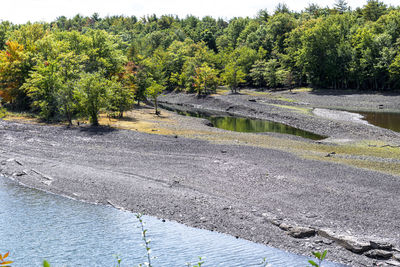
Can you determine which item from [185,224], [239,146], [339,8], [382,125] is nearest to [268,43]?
[339,8]

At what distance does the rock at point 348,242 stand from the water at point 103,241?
6.36ft

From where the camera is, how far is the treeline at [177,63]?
46.1m

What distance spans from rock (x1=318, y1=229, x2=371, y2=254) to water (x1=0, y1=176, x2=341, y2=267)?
1.94 m

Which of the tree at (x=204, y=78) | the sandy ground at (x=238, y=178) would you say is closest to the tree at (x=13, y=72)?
the sandy ground at (x=238, y=178)

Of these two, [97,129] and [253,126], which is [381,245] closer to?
[97,129]

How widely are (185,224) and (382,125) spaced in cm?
4092

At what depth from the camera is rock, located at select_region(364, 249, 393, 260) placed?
15109 mm

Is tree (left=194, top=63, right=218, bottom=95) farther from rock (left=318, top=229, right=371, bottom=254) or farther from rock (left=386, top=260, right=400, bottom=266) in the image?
rock (left=386, top=260, right=400, bottom=266)

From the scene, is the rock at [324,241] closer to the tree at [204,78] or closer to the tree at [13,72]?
the tree at [13,72]

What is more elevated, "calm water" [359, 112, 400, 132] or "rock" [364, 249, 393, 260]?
"calm water" [359, 112, 400, 132]

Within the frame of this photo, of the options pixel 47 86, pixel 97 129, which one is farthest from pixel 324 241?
pixel 47 86

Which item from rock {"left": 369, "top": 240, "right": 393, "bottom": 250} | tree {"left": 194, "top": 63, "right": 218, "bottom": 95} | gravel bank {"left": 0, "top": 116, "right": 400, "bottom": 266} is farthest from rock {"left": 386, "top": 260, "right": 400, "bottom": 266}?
tree {"left": 194, "top": 63, "right": 218, "bottom": 95}

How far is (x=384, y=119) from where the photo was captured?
55.6 metres

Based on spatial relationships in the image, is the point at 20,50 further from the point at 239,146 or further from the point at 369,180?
the point at 369,180
